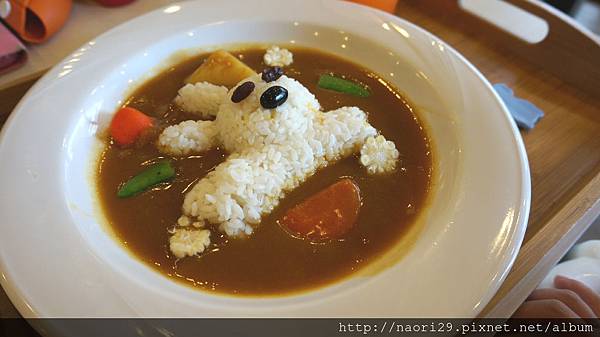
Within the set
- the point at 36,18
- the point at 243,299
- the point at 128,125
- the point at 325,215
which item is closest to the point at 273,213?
the point at 325,215

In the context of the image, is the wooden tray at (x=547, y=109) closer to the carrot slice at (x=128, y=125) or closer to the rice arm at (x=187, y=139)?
the rice arm at (x=187, y=139)

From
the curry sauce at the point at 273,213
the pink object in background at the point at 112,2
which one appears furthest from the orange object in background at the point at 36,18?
the curry sauce at the point at 273,213

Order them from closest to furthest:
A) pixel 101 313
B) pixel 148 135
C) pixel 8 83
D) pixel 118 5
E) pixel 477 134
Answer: pixel 101 313 → pixel 477 134 → pixel 148 135 → pixel 8 83 → pixel 118 5

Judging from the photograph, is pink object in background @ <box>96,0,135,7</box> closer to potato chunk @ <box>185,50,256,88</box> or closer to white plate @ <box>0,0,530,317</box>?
white plate @ <box>0,0,530,317</box>

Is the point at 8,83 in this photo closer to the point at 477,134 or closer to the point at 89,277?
the point at 89,277

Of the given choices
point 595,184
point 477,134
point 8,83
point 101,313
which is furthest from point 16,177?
point 595,184

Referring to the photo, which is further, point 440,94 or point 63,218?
point 440,94

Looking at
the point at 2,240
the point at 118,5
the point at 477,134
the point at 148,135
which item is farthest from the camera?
the point at 118,5

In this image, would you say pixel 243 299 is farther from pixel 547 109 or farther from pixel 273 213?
pixel 547 109
